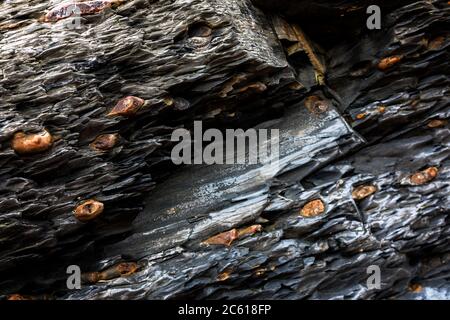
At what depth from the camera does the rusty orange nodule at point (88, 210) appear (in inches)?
266

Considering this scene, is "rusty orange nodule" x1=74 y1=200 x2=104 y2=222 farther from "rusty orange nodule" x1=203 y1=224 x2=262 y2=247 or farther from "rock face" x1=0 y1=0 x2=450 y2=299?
"rusty orange nodule" x1=203 y1=224 x2=262 y2=247

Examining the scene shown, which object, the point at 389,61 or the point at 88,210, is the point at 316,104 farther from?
the point at 88,210

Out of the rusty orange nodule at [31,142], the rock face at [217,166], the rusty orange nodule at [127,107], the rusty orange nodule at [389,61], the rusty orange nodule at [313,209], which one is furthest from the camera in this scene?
the rusty orange nodule at [389,61]

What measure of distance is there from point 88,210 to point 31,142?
1407 mm

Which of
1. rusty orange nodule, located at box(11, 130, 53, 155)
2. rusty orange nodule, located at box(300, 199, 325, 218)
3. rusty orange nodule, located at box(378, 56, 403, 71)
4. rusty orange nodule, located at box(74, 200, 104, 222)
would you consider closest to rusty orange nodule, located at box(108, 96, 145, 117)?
rusty orange nodule, located at box(11, 130, 53, 155)

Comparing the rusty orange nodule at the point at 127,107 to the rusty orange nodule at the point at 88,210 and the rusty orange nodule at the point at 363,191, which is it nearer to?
the rusty orange nodule at the point at 88,210

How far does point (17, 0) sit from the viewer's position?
7988 mm

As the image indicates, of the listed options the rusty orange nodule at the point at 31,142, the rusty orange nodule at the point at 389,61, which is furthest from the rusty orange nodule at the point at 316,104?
the rusty orange nodule at the point at 31,142

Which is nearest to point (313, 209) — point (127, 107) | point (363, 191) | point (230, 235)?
point (363, 191)

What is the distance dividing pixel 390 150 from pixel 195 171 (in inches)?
143

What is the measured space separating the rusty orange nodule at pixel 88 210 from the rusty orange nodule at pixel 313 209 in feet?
11.2

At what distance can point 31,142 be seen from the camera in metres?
6.61
